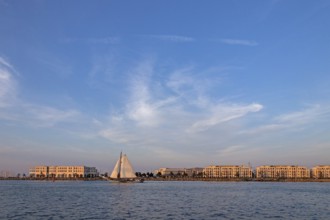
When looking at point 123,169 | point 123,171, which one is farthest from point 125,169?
point 123,171

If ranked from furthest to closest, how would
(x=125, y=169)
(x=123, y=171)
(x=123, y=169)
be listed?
1. (x=123, y=171)
2. (x=125, y=169)
3. (x=123, y=169)

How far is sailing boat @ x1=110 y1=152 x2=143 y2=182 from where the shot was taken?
164875 millimetres

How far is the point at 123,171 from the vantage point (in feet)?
546

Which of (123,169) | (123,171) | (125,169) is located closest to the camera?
(123,169)

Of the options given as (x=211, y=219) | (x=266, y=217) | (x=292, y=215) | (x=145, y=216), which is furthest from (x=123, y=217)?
(x=292, y=215)

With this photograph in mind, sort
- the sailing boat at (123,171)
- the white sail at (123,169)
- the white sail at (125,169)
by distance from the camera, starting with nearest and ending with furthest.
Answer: the white sail at (125,169), the white sail at (123,169), the sailing boat at (123,171)

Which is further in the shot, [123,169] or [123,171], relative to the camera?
[123,171]

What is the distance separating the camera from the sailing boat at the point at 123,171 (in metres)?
165

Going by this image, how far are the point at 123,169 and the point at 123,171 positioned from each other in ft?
3.31

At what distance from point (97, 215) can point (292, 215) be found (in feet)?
67.8

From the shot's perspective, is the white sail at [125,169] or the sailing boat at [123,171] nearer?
the white sail at [125,169]

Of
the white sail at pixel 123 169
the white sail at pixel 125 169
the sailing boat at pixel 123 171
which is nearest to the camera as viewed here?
the white sail at pixel 125 169

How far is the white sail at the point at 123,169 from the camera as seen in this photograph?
16475 cm

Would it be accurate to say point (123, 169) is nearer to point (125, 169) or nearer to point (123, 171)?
point (125, 169)
